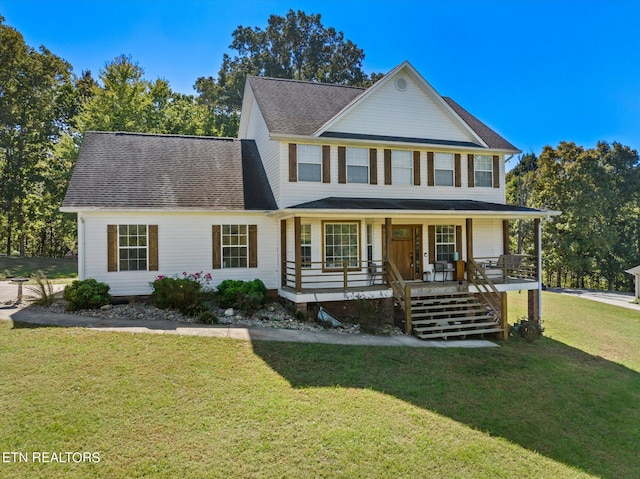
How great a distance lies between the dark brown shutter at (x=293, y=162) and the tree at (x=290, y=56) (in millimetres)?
26889

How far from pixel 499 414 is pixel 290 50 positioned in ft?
132

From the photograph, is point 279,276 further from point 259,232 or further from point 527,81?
point 527,81

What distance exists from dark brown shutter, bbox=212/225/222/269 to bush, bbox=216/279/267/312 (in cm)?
92

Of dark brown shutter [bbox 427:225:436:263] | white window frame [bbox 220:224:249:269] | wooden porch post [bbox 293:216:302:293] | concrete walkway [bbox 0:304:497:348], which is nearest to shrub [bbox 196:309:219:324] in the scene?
concrete walkway [bbox 0:304:497:348]

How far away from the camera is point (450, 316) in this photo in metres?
12.8

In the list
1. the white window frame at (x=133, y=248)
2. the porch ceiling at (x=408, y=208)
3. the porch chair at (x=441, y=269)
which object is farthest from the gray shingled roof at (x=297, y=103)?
the porch chair at (x=441, y=269)

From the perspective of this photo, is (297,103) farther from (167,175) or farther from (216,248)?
(216,248)

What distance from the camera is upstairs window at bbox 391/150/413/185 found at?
15211 mm

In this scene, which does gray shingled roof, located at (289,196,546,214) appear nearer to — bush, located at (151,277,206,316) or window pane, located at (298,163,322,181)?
window pane, located at (298,163,322,181)

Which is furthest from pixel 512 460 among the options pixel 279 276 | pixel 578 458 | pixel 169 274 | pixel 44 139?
pixel 44 139

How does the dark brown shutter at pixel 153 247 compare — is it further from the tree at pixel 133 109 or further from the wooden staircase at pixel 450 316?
the tree at pixel 133 109

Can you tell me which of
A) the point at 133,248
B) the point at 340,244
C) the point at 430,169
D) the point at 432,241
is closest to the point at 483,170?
the point at 430,169

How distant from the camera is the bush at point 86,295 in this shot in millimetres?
11336

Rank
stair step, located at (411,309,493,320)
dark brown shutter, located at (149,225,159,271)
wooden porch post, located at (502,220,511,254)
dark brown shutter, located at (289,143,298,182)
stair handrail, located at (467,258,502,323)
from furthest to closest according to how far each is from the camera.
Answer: wooden porch post, located at (502,220,511,254) < dark brown shutter, located at (289,143,298,182) < stair handrail, located at (467,258,502,323) < dark brown shutter, located at (149,225,159,271) < stair step, located at (411,309,493,320)
